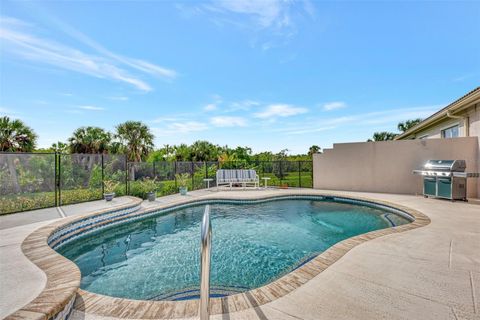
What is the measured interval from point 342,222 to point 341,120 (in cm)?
1081

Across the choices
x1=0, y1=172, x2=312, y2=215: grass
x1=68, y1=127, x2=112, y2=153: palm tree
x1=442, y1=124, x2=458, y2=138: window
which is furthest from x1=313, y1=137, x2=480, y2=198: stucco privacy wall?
x1=68, y1=127, x2=112, y2=153: palm tree

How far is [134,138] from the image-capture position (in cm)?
2225

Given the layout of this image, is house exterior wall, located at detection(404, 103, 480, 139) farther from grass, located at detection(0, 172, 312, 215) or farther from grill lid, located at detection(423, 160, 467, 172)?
grass, located at detection(0, 172, 312, 215)

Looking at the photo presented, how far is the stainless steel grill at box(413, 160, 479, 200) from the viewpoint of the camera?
674 centimetres

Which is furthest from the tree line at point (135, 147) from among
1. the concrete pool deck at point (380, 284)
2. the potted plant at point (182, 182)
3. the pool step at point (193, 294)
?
the concrete pool deck at point (380, 284)

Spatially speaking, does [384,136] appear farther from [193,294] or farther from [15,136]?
[15,136]

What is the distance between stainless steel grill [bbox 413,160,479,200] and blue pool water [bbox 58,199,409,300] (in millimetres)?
2316

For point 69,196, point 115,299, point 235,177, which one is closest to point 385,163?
point 235,177

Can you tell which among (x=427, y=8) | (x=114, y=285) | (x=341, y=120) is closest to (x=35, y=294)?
(x=114, y=285)

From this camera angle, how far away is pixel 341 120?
49.4ft

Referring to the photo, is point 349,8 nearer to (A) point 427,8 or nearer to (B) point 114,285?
(A) point 427,8

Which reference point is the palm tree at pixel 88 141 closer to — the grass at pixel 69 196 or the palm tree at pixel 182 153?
the palm tree at pixel 182 153

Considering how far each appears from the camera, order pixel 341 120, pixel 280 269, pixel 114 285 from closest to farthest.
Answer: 1. pixel 114 285
2. pixel 280 269
3. pixel 341 120

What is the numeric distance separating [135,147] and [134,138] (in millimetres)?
905
